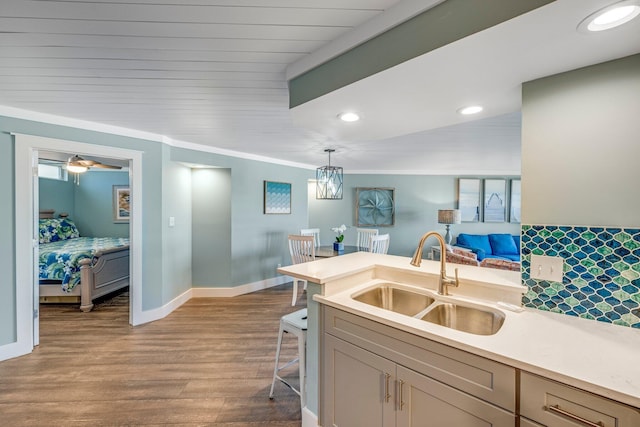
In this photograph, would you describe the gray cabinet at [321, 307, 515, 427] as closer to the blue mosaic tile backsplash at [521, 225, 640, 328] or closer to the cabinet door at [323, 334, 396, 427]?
the cabinet door at [323, 334, 396, 427]

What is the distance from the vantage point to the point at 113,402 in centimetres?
183

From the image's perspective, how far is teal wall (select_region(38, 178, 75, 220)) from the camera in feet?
16.7

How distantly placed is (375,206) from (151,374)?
15.0ft

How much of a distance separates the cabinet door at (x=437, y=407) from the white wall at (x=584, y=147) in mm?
894

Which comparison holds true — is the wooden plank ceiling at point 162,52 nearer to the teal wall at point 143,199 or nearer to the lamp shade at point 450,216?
the teal wall at point 143,199

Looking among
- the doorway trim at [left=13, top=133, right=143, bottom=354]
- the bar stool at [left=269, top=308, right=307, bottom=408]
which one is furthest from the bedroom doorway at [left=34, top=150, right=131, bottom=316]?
the bar stool at [left=269, top=308, right=307, bottom=408]

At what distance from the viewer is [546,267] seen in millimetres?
1261

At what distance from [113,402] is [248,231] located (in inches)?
101

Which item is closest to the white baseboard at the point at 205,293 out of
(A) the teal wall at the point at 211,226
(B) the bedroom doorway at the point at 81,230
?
(A) the teal wall at the point at 211,226

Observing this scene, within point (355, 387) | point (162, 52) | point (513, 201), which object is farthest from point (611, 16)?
point (513, 201)

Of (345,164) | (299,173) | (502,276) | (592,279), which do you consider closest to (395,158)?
(345,164)

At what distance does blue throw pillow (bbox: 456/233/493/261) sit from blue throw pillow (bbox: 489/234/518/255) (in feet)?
0.32

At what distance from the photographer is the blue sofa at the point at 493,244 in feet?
16.4

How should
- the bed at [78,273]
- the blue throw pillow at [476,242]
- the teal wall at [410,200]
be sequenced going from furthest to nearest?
the teal wall at [410,200] < the blue throw pillow at [476,242] < the bed at [78,273]
